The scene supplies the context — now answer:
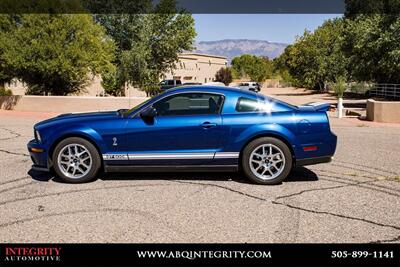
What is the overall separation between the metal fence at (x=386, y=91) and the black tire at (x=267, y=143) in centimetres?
2424

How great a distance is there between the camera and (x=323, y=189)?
5.56 meters

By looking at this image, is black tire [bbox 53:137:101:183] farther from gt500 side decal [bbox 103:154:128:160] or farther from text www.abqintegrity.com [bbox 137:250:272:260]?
text www.abqintegrity.com [bbox 137:250:272:260]

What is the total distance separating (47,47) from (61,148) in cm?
1303

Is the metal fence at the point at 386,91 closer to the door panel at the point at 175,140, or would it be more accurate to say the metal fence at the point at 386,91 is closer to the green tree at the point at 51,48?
the green tree at the point at 51,48

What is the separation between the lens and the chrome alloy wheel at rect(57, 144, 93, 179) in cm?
569

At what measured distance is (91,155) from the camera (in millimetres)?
5672

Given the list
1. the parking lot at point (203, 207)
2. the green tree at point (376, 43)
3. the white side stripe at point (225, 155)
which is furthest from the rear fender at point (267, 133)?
the green tree at point (376, 43)

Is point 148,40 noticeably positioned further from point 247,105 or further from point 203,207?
point 203,207

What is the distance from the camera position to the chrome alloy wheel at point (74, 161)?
569 cm

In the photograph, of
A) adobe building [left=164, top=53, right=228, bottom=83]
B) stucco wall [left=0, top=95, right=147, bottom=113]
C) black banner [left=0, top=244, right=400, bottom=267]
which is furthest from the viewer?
adobe building [left=164, top=53, right=228, bottom=83]

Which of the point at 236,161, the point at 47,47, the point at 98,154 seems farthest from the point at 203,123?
the point at 47,47

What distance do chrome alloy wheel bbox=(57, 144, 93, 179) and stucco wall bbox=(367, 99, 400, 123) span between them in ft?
41.9

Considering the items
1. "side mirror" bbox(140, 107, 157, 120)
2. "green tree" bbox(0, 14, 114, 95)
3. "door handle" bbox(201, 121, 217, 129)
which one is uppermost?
"green tree" bbox(0, 14, 114, 95)

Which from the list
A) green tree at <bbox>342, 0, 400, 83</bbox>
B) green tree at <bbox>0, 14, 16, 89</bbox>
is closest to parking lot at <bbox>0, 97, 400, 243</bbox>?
green tree at <bbox>0, 14, 16, 89</bbox>
